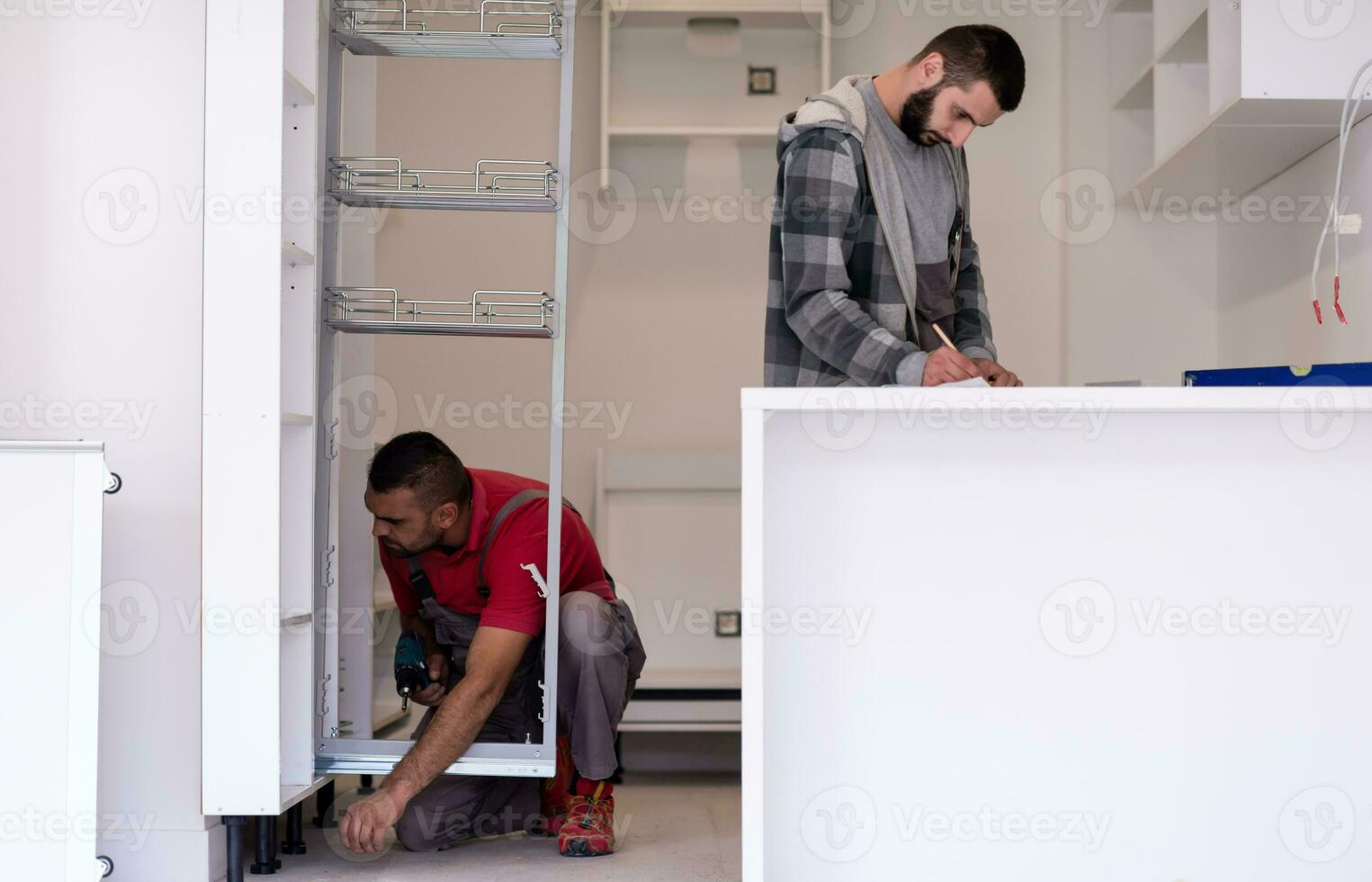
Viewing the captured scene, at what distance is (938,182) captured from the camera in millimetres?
2133

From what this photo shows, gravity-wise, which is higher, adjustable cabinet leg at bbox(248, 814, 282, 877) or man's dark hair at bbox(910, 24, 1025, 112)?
man's dark hair at bbox(910, 24, 1025, 112)

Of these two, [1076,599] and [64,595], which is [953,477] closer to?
[1076,599]

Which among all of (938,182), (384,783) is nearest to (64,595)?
(384,783)

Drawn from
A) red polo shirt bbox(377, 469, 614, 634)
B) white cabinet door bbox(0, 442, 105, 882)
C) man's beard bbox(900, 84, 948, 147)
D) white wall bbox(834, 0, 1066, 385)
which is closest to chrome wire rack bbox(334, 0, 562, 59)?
man's beard bbox(900, 84, 948, 147)

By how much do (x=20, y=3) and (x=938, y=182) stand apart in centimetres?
150

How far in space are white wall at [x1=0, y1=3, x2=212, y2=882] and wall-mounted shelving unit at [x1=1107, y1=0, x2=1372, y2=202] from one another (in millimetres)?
1891

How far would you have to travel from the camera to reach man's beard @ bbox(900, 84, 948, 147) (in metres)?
2.02

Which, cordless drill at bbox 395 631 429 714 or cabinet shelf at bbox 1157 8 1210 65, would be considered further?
cabinet shelf at bbox 1157 8 1210 65

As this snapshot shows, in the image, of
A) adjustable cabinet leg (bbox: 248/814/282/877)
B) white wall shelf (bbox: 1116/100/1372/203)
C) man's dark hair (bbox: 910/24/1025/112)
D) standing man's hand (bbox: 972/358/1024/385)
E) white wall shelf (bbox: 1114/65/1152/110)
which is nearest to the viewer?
standing man's hand (bbox: 972/358/1024/385)

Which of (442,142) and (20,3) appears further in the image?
(442,142)

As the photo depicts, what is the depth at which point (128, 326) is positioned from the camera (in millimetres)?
2047

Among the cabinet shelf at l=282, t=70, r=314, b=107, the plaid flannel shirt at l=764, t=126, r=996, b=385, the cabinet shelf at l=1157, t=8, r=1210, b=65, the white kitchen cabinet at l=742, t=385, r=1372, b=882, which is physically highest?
the cabinet shelf at l=1157, t=8, r=1210, b=65

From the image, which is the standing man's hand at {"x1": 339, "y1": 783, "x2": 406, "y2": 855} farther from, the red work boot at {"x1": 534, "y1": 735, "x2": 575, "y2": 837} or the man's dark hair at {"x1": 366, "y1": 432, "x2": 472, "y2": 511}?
the man's dark hair at {"x1": 366, "y1": 432, "x2": 472, "y2": 511}

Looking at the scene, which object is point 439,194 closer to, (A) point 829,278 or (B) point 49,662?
(A) point 829,278
